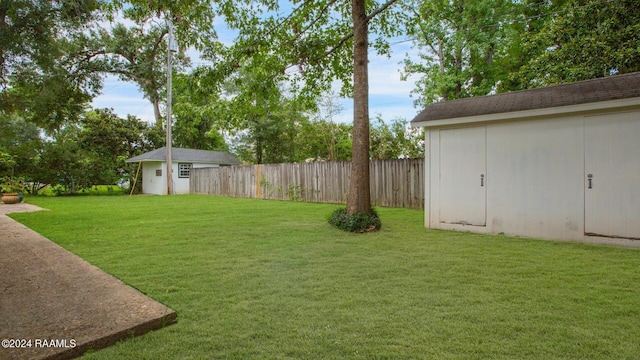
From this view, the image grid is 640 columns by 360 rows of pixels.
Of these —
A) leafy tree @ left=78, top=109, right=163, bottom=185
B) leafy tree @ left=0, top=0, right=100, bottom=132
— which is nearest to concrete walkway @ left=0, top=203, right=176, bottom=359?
leafy tree @ left=0, top=0, right=100, bottom=132

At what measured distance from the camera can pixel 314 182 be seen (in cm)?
1241

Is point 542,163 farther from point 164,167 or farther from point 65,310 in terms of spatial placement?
point 164,167

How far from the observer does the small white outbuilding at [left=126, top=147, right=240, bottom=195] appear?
722 inches

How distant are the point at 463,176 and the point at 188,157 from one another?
55.3 feet

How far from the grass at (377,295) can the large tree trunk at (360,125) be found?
1.02 m

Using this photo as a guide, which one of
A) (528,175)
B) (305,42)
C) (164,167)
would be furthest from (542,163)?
(164,167)

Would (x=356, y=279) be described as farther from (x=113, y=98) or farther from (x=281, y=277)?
(x=113, y=98)

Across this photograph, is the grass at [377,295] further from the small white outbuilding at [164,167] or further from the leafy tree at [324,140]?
the leafy tree at [324,140]

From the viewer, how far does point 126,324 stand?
231 centimetres

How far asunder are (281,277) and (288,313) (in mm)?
900

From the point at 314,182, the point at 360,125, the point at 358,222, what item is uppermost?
the point at 360,125

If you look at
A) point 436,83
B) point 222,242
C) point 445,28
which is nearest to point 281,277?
point 222,242

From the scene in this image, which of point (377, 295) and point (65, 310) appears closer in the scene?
point (65, 310)

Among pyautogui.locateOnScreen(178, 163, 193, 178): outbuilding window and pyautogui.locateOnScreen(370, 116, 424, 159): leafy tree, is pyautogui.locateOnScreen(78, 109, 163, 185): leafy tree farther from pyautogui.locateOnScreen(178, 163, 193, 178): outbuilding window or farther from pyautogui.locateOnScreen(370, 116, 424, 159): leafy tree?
pyautogui.locateOnScreen(370, 116, 424, 159): leafy tree
